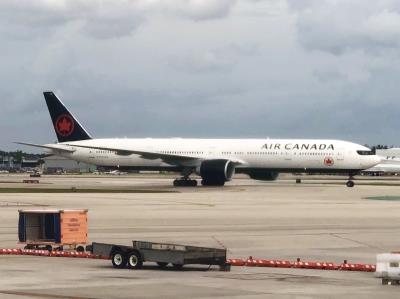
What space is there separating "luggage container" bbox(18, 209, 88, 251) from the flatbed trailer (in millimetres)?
5220

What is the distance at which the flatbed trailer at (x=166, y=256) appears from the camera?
26.1 metres

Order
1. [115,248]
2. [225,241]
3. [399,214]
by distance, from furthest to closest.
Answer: [399,214], [225,241], [115,248]

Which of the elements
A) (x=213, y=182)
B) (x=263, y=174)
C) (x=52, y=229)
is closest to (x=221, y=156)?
(x=213, y=182)

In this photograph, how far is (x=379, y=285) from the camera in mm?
23031

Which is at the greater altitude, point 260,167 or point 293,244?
point 260,167

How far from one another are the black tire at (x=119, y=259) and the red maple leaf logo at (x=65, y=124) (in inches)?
3115

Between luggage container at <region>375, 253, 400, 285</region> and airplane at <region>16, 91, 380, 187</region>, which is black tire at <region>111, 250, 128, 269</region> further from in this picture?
airplane at <region>16, 91, 380, 187</region>

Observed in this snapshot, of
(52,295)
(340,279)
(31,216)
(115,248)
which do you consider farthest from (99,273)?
(31,216)

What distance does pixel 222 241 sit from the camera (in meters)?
35.5

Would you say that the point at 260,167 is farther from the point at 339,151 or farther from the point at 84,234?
the point at 84,234

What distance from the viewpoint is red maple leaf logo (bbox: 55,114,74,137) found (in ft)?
345

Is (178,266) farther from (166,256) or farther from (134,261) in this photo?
(134,261)

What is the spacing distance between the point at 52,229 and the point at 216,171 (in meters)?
61.0

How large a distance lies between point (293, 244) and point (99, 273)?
1090 centimetres
